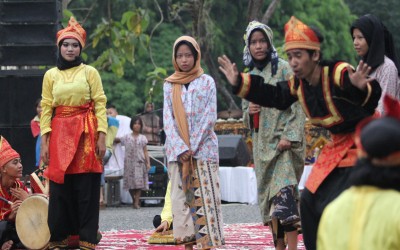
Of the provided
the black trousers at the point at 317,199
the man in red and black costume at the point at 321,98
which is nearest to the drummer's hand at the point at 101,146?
the man in red and black costume at the point at 321,98

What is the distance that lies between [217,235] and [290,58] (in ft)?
9.47

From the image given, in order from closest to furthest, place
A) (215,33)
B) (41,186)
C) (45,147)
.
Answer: (45,147) < (41,186) < (215,33)

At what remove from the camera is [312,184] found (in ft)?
22.0

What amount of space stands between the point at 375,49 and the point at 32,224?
3.70 m

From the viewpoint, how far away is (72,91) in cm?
962

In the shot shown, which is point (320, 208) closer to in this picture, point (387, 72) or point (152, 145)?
point (387, 72)

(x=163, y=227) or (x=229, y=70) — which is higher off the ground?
(x=229, y=70)

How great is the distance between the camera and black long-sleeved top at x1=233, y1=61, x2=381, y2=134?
670cm

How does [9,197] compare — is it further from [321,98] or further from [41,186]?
[321,98]

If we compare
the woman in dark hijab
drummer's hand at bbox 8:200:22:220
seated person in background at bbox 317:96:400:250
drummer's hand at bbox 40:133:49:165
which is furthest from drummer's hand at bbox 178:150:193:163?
seated person in background at bbox 317:96:400:250

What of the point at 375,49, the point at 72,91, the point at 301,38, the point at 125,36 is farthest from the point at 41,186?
the point at 125,36

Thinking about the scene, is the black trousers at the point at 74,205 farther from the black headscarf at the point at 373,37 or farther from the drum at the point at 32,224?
the black headscarf at the point at 373,37

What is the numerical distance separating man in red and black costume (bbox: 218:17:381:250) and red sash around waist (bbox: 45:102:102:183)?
9.56ft

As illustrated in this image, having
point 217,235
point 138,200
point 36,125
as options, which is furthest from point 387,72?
point 138,200
